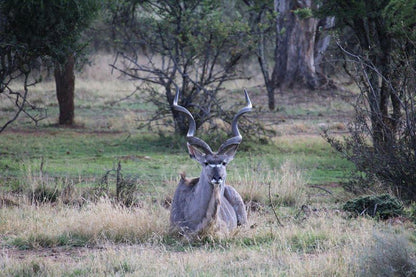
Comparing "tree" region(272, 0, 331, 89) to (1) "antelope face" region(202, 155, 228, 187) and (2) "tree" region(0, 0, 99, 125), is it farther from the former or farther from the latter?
(1) "antelope face" region(202, 155, 228, 187)

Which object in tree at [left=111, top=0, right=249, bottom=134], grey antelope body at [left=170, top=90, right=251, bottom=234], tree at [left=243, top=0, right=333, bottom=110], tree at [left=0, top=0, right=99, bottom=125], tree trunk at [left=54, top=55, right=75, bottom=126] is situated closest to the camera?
grey antelope body at [left=170, top=90, right=251, bottom=234]

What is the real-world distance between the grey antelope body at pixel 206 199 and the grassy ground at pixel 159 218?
0.69 feet

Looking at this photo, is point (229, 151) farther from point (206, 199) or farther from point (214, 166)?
point (206, 199)

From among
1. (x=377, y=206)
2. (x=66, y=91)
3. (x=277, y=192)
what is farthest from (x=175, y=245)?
(x=66, y=91)

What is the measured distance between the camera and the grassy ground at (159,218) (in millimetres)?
6340

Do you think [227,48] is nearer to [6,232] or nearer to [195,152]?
[195,152]

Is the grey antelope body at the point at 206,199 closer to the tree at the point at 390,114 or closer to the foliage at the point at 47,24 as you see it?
the tree at the point at 390,114

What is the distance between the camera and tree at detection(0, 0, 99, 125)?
38.3 feet

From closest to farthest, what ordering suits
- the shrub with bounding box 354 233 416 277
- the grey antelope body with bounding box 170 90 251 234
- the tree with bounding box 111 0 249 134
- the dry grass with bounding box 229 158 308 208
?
the shrub with bounding box 354 233 416 277, the grey antelope body with bounding box 170 90 251 234, the dry grass with bounding box 229 158 308 208, the tree with bounding box 111 0 249 134

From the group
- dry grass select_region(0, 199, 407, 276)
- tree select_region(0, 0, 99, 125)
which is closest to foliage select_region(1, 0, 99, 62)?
tree select_region(0, 0, 99, 125)

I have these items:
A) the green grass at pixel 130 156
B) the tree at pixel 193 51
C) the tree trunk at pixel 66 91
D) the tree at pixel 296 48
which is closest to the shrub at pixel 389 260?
the green grass at pixel 130 156

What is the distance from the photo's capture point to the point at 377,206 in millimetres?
8719

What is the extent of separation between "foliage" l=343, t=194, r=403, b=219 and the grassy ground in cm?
19

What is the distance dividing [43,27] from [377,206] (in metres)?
6.73
